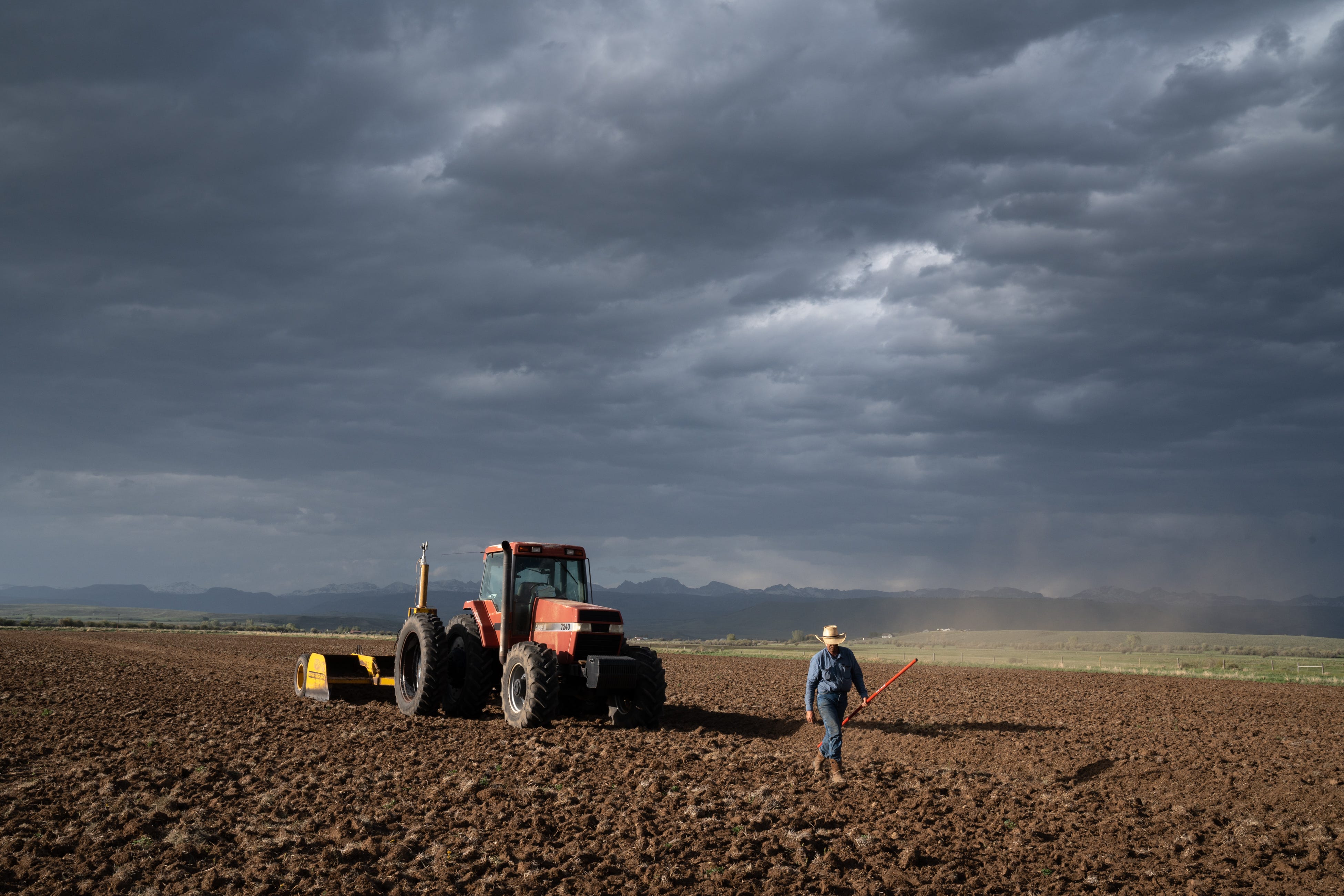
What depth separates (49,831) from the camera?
8.18 m

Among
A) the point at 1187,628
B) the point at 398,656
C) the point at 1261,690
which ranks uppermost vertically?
the point at 398,656

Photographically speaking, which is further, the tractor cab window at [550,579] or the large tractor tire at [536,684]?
the tractor cab window at [550,579]

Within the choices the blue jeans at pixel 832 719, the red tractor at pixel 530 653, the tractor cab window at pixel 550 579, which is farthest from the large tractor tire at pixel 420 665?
the blue jeans at pixel 832 719

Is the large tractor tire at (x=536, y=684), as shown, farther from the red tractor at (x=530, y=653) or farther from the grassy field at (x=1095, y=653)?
the grassy field at (x=1095, y=653)

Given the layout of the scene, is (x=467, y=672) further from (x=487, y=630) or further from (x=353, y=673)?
(x=353, y=673)

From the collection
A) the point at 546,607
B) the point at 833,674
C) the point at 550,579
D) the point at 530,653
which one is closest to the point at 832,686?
the point at 833,674

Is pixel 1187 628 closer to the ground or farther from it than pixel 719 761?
closer to the ground

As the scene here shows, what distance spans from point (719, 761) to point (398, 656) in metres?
7.12

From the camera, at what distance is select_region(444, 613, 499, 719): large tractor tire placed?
49.1 feet

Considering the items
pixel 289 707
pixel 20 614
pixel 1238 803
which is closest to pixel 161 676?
pixel 289 707

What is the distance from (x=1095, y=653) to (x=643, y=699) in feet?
203

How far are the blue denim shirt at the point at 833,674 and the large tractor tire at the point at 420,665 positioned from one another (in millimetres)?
6303

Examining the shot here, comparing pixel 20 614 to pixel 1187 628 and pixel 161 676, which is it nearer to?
pixel 161 676

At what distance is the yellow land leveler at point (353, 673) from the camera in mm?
17250
